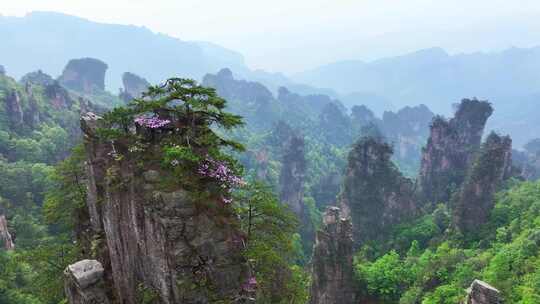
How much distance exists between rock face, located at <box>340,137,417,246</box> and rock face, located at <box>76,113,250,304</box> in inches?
1931

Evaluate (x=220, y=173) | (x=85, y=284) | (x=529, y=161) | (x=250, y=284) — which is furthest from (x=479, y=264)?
(x=529, y=161)

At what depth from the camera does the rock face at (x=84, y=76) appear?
137625mm

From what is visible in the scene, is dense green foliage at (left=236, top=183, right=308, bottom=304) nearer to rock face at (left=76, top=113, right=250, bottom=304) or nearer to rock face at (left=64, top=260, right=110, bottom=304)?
rock face at (left=76, top=113, right=250, bottom=304)

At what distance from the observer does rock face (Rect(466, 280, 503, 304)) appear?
18359 millimetres

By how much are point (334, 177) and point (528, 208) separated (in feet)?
190

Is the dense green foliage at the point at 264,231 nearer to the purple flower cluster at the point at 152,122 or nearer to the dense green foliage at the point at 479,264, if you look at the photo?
the purple flower cluster at the point at 152,122

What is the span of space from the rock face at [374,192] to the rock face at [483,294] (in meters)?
43.1

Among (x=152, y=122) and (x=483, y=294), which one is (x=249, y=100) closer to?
(x=483, y=294)

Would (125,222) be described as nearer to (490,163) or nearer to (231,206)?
(231,206)

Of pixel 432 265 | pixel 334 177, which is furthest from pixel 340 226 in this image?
pixel 334 177

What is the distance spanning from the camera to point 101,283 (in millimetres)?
17062

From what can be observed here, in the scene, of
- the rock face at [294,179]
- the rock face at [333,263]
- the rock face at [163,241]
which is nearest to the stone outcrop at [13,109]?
the rock face at [294,179]

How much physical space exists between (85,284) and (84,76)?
138471 mm

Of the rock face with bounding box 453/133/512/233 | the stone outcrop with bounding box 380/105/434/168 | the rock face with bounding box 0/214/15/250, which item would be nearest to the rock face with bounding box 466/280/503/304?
the rock face with bounding box 453/133/512/233
